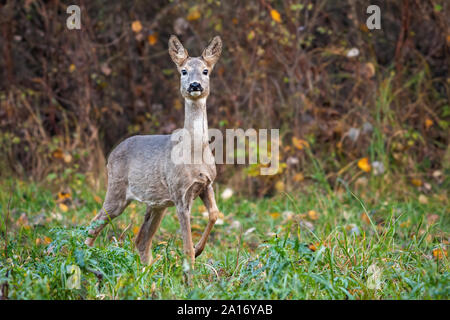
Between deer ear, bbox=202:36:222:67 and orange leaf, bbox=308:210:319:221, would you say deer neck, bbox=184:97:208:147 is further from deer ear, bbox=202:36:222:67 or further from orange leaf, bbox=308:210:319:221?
orange leaf, bbox=308:210:319:221

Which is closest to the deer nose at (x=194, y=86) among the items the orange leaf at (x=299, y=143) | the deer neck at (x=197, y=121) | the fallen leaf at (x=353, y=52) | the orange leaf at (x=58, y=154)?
the deer neck at (x=197, y=121)

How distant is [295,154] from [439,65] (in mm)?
2475

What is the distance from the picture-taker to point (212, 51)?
4.59 metres

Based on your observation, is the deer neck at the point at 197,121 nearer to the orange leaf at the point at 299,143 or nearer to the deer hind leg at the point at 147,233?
the deer hind leg at the point at 147,233

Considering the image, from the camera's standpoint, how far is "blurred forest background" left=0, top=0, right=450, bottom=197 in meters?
7.91

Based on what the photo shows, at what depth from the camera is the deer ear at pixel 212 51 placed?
4.56 m

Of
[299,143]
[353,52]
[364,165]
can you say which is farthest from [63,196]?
[353,52]

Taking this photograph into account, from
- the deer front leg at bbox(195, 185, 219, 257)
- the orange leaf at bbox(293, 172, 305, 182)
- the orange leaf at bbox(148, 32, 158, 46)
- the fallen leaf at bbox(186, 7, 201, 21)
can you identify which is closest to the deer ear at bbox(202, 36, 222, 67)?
the deer front leg at bbox(195, 185, 219, 257)

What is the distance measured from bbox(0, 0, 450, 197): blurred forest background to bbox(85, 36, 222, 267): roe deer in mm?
2892

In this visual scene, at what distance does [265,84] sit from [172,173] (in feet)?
13.4

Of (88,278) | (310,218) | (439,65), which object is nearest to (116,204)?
(88,278)

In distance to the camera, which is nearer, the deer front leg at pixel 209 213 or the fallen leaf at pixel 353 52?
the deer front leg at pixel 209 213

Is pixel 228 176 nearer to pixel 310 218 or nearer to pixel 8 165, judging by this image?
pixel 310 218

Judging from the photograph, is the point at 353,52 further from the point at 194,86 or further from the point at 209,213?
the point at 209,213
